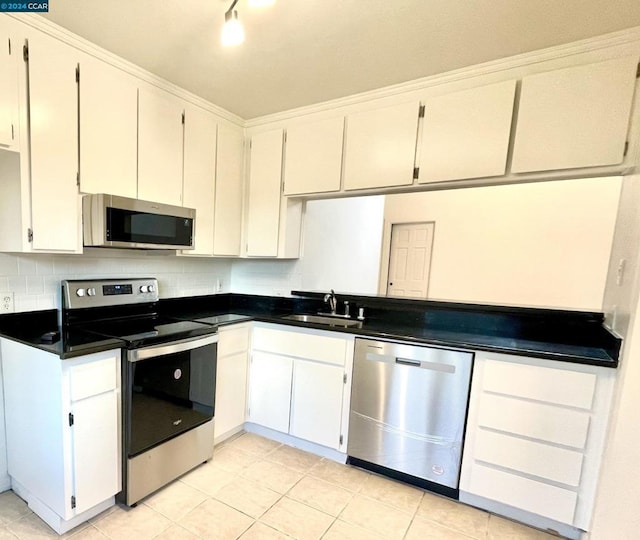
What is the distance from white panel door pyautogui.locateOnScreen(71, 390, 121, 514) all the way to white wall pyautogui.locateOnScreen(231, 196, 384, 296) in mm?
1600

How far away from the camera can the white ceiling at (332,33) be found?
1.45 meters

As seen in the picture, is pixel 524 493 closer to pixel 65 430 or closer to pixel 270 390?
pixel 270 390

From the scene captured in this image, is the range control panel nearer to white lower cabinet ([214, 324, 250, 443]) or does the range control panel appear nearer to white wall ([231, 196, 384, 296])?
white lower cabinet ([214, 324, 250, 443])

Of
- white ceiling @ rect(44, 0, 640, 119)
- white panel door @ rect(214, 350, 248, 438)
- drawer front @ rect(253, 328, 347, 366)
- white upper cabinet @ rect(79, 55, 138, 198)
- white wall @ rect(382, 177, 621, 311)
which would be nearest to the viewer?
white ceiling @ rect(44, 0, 640, 119)

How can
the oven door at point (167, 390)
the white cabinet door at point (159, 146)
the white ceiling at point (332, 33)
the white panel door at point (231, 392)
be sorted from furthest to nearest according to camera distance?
the white panel door at point (231, 392) → the white cabinet door at point (159, 146) → the oven door at point (167, 390) → the white ceiling at point (332, 33)

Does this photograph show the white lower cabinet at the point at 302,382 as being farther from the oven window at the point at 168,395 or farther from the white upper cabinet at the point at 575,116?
the white upper cabinet at the point at 575,116

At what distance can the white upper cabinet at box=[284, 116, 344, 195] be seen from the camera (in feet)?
7.72

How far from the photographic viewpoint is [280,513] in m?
1.76

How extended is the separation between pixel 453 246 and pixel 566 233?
3.96 ft

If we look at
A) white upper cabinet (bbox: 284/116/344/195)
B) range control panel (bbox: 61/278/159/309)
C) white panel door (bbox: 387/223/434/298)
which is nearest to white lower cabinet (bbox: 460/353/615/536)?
white upper cabinet (bbox: 284/116/344/195)

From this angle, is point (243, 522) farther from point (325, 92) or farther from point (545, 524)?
point (325, 92)

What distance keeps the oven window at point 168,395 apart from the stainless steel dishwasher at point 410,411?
38.4 inches

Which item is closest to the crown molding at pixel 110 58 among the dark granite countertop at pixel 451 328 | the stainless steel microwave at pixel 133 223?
the stainless steel microwave at pixel 133 223

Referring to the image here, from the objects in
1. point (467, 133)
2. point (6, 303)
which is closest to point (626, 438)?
point (467, 133)
